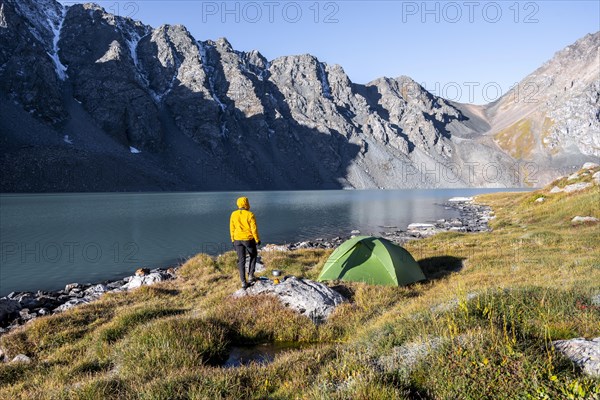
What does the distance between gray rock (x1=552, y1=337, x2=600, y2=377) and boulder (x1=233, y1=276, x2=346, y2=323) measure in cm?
624

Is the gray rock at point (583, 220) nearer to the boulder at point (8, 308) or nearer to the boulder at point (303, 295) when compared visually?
the boulder at point (303, 295)

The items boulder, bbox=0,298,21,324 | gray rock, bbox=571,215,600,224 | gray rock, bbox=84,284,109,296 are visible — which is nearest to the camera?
boulder, bbox=0,298,21,324

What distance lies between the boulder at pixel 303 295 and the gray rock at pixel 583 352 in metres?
6.24

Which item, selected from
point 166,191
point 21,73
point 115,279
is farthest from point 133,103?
point 115,279

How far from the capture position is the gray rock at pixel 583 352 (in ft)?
17.4

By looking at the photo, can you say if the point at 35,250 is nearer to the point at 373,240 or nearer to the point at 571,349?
the point at 373,240

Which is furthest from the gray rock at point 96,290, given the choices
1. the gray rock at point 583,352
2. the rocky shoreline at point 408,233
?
the gray rock at point 583,352

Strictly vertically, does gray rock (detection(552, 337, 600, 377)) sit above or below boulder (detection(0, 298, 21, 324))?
above

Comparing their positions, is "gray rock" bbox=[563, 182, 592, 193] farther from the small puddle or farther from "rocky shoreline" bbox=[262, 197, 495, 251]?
the small puddle

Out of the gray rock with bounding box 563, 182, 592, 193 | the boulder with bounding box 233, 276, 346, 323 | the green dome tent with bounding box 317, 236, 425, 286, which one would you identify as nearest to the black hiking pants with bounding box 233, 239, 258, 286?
the boulder with bounding box 233, 276, 346, 323

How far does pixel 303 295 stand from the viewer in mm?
11586

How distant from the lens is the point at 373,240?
1597 centimetres

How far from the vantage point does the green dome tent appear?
14.7m

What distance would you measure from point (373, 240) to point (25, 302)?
16.5 meters
